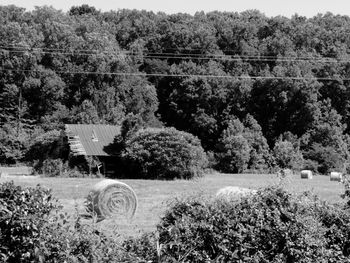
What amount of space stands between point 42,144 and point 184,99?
93.0 ft

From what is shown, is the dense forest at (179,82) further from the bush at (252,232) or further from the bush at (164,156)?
the bush at (252,232)

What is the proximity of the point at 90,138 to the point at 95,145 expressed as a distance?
130 cm

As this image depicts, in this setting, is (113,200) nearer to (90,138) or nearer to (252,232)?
(252,232)

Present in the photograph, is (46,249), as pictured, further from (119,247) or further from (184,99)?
(184,99)

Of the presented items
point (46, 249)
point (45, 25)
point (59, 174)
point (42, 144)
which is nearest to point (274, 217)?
point (46, 249)

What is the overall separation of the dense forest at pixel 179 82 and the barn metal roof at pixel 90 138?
13.1 metres

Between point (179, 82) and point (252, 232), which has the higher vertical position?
point (179, 82)

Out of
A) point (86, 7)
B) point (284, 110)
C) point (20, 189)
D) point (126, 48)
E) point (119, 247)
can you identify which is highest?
point (86, 7)

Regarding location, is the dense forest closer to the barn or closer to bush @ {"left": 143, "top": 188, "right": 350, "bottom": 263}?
the barn

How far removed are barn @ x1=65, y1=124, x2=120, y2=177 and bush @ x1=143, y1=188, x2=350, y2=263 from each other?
2866cm

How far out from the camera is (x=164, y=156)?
37250 mm

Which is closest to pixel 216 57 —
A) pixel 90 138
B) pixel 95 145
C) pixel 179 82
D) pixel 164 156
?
pixel 179 82

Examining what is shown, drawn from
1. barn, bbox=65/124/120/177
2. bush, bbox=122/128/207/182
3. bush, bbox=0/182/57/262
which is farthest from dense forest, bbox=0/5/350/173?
bush, bbox=0/182/57/262

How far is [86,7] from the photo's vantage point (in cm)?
9631
